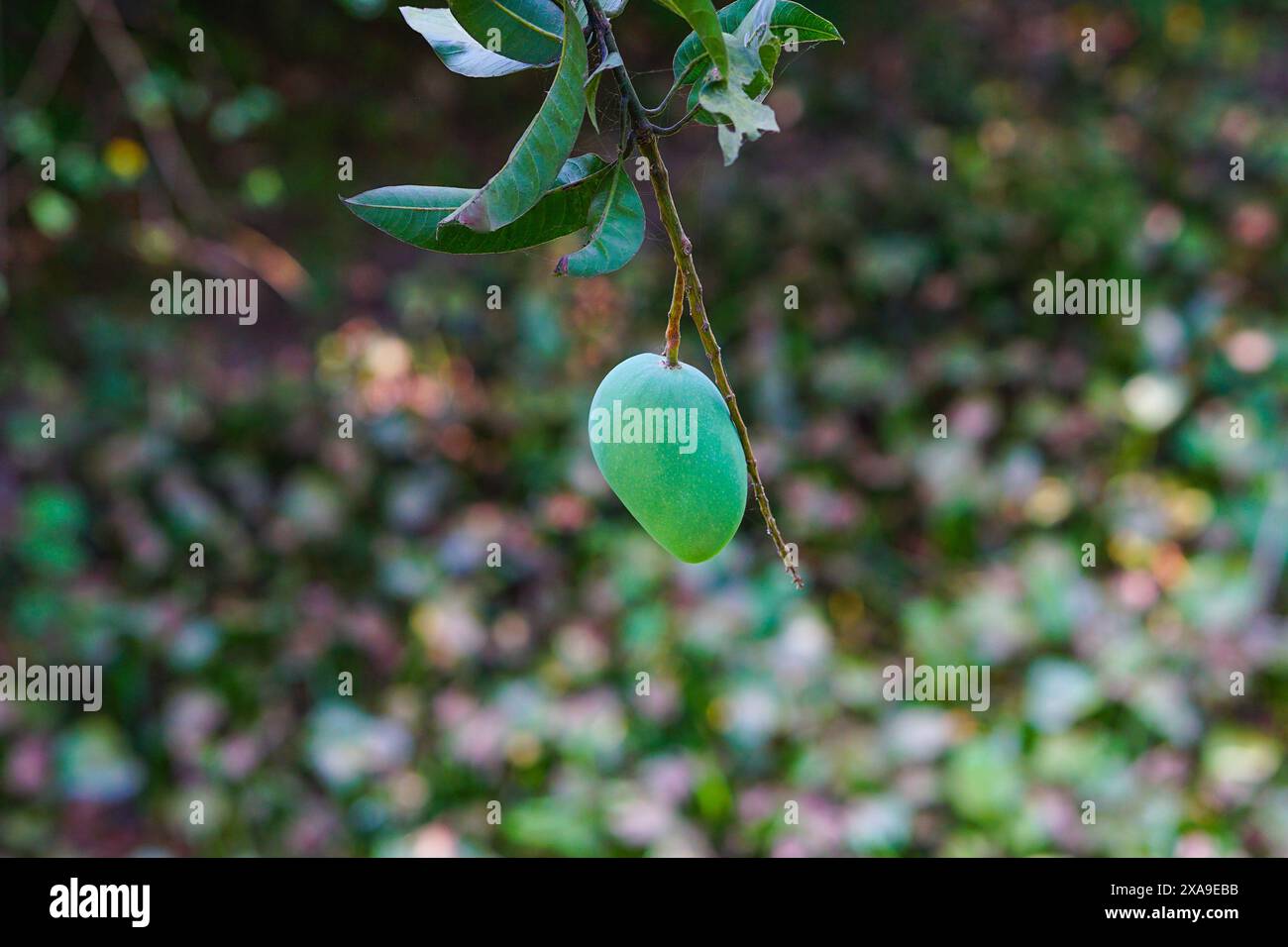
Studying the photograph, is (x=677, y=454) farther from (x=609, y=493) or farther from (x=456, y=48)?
(x=609, y=493)

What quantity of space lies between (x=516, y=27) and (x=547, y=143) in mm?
74

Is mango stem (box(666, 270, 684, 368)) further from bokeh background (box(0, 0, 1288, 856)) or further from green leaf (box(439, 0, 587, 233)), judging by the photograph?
bokeh background (box(0, 0, 1288, 856))

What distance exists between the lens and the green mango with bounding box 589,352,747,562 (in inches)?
16.1

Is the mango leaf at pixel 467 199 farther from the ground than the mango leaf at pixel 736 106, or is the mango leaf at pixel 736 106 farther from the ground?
the mango leaf at pixel 736 106

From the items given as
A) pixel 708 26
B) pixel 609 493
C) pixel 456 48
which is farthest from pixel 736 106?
pixel 609 493

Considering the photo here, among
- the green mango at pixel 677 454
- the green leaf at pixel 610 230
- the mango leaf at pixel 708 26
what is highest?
the mango leaf at pixel 708 26

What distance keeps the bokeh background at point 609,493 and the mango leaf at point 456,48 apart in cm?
127

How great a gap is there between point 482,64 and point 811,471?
1631 millimetres

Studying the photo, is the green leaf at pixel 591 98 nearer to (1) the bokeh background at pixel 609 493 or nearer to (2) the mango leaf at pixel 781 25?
(2) the mango leaf at pixel 781 25

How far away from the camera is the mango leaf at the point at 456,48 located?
40 centimetres

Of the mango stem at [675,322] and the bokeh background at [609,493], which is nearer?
the mango stem at [675,322]

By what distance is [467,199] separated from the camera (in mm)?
372

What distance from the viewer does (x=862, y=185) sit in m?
2.33

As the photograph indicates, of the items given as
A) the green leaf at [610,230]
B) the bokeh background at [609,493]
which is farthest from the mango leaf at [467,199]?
the bokeh background at [609,493]
